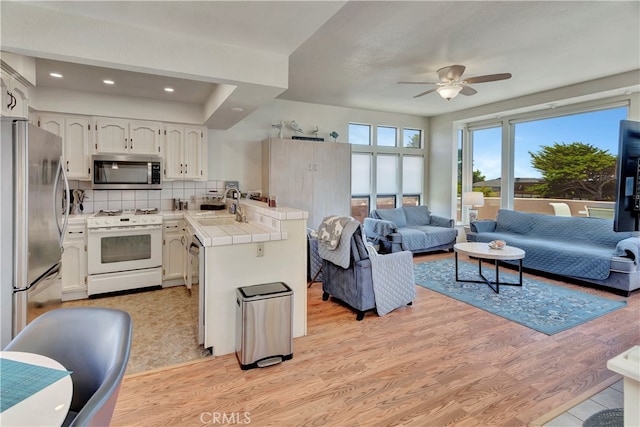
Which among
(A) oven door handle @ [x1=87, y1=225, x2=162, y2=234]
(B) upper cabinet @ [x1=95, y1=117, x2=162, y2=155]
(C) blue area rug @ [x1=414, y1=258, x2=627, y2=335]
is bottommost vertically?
(C) blue area rug @ [x1=414, y1=258, x2=627, y2=335]

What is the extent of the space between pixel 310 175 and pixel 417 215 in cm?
260

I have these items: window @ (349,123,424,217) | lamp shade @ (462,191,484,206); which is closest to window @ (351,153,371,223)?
window @ (349,123,424,217)

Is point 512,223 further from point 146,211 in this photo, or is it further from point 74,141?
point 74,141

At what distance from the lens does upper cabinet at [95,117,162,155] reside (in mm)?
4070

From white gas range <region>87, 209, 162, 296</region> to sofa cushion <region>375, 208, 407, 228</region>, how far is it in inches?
150

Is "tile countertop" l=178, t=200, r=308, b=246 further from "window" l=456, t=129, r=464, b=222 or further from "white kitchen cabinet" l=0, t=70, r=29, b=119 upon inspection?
"window" l=456, t=129, r=464, b=222

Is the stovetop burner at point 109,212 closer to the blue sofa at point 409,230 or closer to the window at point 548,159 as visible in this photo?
the blue sofa at point 409,230

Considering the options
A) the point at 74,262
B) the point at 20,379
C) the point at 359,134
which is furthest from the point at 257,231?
the point at 359,134

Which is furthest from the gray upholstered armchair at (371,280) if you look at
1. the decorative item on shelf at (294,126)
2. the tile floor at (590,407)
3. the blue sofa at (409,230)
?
the decorative item on shelf at (294,126)

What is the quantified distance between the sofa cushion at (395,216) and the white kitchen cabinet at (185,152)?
3243 millimetres

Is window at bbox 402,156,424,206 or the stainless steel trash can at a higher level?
window at bbox 402,156,424,206

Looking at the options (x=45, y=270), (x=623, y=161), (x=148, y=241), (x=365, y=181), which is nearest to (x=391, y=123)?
A: (x=365, y=181)

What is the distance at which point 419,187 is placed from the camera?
24.1 ft

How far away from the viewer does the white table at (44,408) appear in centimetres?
86
